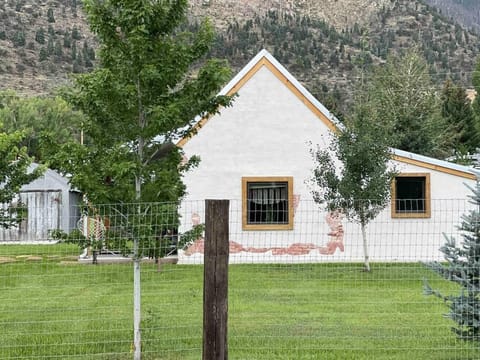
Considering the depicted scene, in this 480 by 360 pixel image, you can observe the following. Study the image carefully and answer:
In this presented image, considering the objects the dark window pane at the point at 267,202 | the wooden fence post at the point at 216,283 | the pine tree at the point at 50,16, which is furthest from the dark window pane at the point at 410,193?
the pine tree at the point at 50,16

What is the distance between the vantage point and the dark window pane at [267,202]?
1894 centimetres

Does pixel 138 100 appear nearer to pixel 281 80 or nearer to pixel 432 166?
pixel 281 80

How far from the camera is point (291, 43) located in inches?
3319

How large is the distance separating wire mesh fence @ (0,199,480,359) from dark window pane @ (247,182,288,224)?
251 mm

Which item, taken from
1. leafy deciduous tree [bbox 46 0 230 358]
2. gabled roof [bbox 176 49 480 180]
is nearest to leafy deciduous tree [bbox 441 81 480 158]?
gabled roof [bbox 176 49 480 180]

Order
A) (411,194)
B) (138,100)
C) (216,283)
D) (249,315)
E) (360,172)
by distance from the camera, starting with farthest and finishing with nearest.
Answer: (411,194) → (360,172) → (249,315) → (138,100) → (216,283)

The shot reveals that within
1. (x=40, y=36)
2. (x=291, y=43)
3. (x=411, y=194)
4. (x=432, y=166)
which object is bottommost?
(x=411, y=194)

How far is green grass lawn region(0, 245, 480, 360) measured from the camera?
7.95 m

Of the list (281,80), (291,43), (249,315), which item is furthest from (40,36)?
(249,315)

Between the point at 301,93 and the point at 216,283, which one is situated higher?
the point at 301,93

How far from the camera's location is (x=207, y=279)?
19.4 feet

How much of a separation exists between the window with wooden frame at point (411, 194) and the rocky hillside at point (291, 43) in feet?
112

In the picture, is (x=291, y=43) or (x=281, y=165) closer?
(x=281, y=165)

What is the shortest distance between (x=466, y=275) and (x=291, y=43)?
7971cm
